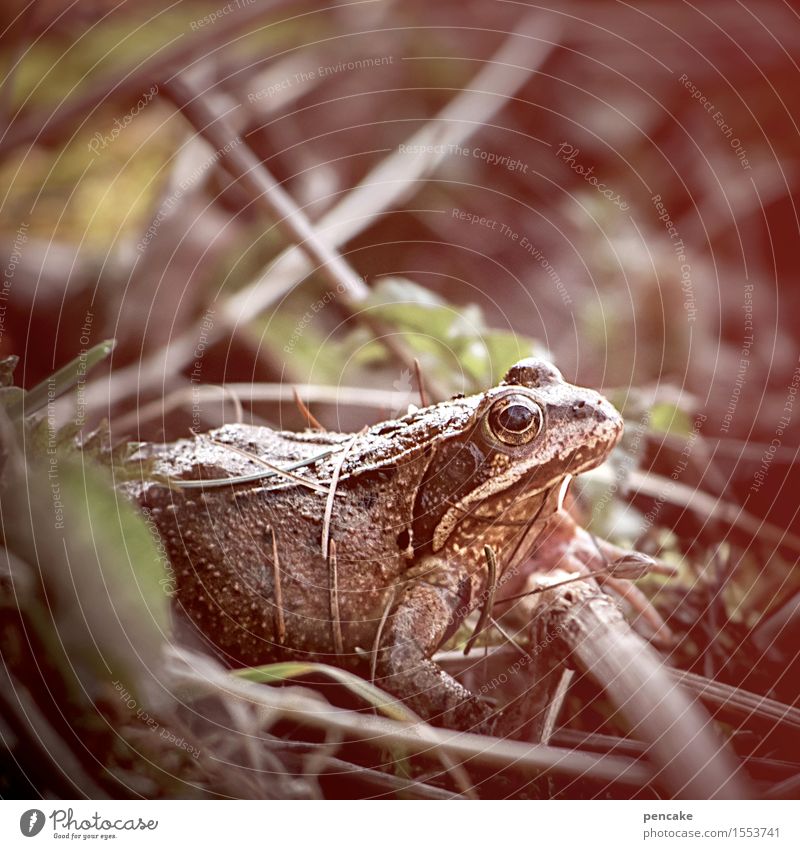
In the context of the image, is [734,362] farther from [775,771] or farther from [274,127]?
[274,127]

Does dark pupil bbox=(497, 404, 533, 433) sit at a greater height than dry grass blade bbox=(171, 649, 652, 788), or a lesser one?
greater

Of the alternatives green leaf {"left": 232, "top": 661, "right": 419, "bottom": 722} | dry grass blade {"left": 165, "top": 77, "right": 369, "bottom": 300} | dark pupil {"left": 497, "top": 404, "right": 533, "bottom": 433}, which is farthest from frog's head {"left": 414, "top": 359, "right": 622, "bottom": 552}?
dry grass blade {"left": 165, "top": 77, "right": 369, "bottom": 300}

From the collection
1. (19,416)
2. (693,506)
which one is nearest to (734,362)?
(693,506)

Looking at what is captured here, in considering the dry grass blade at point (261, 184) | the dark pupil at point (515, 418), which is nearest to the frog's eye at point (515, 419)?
the dark pupil at point (515, 418)

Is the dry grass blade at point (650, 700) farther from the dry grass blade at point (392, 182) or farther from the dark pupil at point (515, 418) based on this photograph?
the dry grass blade at point (392, 182)

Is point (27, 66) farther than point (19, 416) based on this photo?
Yes

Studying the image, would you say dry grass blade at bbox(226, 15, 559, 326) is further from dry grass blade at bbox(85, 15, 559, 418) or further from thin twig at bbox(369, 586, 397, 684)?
thin twig at bbox(369, 586, 397, 684)

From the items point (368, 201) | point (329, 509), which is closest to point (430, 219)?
point (368, 201)
